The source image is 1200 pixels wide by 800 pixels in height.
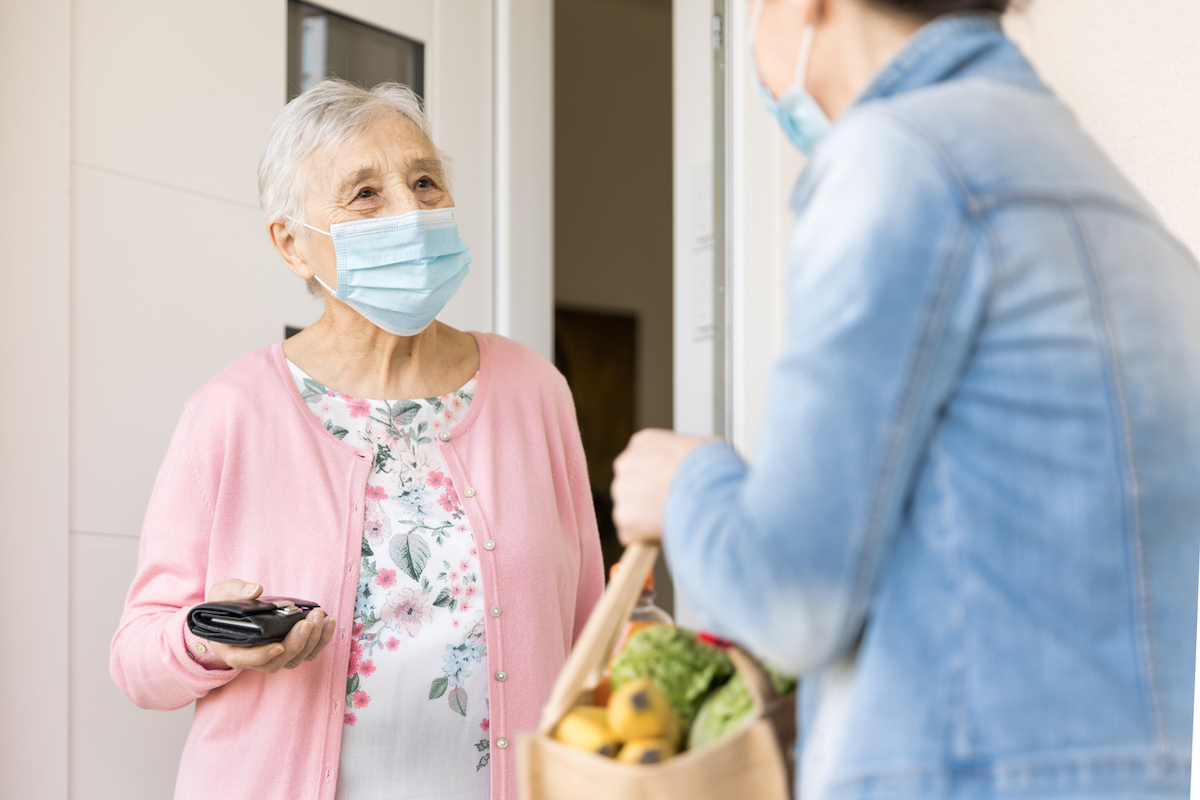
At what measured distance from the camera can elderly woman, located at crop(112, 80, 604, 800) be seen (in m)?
1.45

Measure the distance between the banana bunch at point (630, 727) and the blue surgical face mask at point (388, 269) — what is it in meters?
0.94

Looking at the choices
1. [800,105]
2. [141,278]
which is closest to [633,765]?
[800,105]

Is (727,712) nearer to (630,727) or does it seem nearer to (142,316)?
(630,727)

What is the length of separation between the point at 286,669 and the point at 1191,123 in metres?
1.47

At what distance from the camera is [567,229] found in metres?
5.15

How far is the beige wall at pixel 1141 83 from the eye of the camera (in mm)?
1550

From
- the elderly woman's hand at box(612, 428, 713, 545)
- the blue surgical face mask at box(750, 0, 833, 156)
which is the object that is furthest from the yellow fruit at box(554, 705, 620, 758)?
the blue surgical face mask at box(750, 0, 833, 156)

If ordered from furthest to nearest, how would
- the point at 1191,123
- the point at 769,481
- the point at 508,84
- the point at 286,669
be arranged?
the point at 508,84
the point at 1191,123
the point at 286,669
the point at 769,481

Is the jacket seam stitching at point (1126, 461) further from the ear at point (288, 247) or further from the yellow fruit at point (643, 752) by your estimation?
the ear at point (288, 247)

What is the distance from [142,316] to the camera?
6.04 feet

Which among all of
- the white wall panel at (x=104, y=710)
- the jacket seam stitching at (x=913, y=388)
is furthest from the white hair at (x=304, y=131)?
the jacket seam stitching at (x=913, y=388)

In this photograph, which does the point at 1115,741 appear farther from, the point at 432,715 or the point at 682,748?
the point at 432,715

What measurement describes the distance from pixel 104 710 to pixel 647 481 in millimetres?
1350

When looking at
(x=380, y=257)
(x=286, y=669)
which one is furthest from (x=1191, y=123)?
(x=286, y=669)
